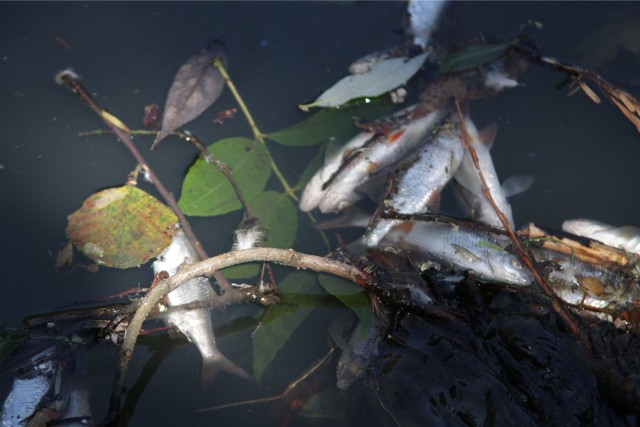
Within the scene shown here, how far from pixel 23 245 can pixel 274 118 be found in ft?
4.66

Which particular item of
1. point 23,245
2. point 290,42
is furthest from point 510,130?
point 23,245

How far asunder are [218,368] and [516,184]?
1747 mm

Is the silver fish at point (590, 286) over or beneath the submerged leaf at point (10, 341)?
beneath

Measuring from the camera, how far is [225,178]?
271 cm

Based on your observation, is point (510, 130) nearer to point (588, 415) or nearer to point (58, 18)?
point (588, 415)

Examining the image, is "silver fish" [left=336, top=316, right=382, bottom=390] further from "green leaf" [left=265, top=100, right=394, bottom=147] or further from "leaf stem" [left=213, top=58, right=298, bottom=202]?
"green leaf" [left=265, top=100, right=394, bottom=147]

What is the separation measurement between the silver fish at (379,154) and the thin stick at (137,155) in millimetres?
647

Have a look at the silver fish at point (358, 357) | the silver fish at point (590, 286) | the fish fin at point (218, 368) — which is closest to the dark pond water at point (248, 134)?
A: the fish fin at point (218, 368)

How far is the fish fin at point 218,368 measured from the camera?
7.35ft

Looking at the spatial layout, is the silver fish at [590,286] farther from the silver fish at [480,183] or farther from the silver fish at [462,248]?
the silver fish at [480,183]

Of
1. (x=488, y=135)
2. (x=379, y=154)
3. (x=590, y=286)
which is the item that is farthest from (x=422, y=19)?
(x=590, y=286)

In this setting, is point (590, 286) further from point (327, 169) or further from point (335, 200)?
point (327, 169)

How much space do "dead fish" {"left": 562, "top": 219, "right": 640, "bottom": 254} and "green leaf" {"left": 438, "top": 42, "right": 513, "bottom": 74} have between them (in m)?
1.01

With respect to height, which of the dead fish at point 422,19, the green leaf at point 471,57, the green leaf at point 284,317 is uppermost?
the dead fish at point 422,19
